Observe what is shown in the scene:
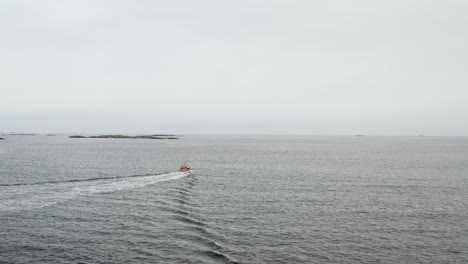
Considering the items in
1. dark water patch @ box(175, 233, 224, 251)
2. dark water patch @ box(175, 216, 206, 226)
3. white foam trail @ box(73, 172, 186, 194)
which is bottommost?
dark water patch @ box(175, 233, 224, 251)

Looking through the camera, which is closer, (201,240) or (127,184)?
(201,240)

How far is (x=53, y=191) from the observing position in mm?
51969

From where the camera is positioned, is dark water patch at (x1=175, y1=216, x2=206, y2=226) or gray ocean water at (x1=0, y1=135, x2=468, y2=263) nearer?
gray ocean water at (x1=0, y1=135, x2=468, y2=263)

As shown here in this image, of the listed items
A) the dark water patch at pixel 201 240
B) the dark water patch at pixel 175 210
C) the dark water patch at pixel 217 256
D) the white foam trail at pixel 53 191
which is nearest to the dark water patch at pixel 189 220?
the dark water patch at pixel 175 210

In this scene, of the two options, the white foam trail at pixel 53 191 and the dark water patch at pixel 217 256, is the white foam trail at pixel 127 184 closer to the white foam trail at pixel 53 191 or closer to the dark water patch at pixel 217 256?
the white foam trail at pixel 53 191

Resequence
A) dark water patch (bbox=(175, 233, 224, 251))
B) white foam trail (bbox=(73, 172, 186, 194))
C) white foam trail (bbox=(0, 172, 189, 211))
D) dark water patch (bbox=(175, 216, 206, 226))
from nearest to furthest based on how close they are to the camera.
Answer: dark water patch (bbox=(175, 233, 224, 251)) → dark water patch (bbox=(175, 216, 206, 226)) → white foam trail (bbox=(0, 172, 189, 211)) → white foam trail (bbox=(73, 172, 186, 194))

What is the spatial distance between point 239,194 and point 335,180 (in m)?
25.1

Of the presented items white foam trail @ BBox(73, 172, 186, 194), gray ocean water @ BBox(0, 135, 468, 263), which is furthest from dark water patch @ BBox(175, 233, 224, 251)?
white foam trail @ BBox(73, 172, 186, 194)

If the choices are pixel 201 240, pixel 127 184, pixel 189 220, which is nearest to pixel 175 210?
pixel 189 220

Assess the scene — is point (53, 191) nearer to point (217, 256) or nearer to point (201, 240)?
point (201, 240)

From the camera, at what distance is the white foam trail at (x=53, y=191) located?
43.4 m

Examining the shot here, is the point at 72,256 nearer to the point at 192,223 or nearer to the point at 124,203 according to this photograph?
the point at 192,223

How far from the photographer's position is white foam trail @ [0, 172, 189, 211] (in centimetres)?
4344

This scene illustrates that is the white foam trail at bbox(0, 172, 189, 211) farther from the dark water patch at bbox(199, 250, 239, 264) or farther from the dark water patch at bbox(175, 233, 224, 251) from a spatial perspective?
the dark water patch at bbox(199, 250, 239, 264)
